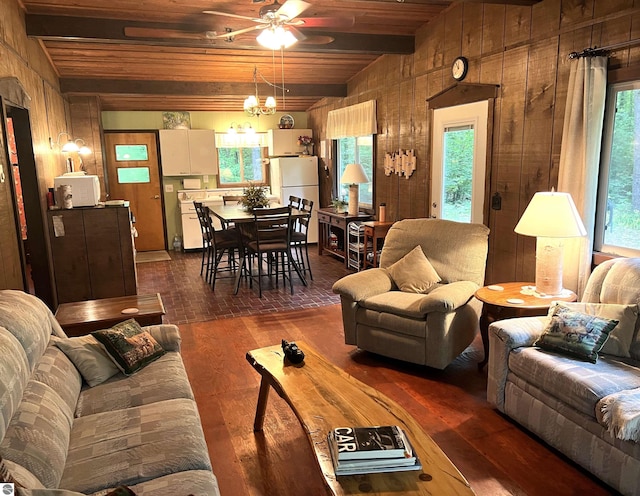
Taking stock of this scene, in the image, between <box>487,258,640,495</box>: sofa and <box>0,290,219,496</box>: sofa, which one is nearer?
<box>0,290,219,496</box>: sofa

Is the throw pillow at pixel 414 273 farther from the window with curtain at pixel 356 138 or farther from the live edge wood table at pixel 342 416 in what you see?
the window with curtain at pixel 356 138

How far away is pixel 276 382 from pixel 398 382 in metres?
1.23

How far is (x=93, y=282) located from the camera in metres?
4.78

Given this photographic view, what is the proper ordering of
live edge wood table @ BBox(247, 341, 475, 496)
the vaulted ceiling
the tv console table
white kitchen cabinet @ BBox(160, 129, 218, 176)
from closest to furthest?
1. live edge wood table @ BBox(247, 341, 475, 496)
2. the vaulted ceiling
3. the tv console table
4. white kitchen cabinet @ BBox(160, 129, 218, 176)

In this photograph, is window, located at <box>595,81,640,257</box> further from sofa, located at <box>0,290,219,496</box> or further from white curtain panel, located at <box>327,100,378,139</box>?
white curtain panel, located at <box>327,100,378,139</box>

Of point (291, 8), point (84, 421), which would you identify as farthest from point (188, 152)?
point (84, 421)

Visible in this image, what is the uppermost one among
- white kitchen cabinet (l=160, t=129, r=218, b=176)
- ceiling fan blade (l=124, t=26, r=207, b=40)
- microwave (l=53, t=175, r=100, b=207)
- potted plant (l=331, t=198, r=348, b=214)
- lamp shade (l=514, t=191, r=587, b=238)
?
ceiling fan blade (l=124, t=26, r=207, b=40)

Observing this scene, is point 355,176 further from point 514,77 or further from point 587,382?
point 587,382

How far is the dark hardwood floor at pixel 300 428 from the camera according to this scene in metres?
2.28

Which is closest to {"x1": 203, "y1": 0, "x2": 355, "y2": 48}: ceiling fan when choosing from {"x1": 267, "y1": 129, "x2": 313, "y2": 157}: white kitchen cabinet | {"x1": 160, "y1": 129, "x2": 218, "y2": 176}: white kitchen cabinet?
{"x1": 160, "y1": 129, "x2": 218, "y2": 176}: white kitchen cabinet

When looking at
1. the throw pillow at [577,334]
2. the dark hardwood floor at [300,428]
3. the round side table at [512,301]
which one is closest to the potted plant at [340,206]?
the dark hardwood floor at [300,428]

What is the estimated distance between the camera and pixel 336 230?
7648mm

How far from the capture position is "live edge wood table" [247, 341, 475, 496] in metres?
1.57

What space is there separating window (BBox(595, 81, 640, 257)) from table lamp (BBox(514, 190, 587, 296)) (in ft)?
1.32
